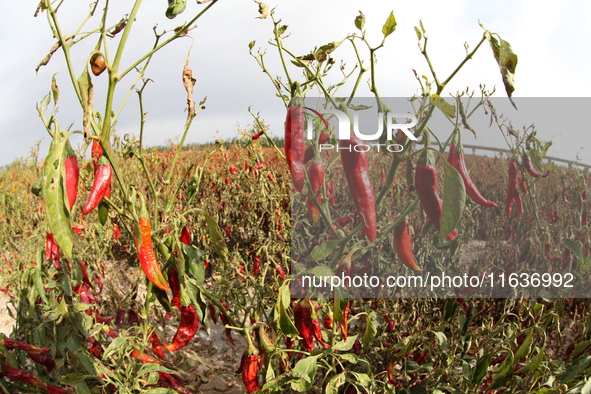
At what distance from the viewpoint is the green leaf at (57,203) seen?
0.77 meters

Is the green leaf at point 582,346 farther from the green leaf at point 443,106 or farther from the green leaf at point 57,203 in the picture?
the green leaf at point 57,203

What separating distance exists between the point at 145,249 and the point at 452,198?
70 cm

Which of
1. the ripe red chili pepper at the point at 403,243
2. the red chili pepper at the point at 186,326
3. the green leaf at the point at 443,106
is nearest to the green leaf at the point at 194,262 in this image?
the red chili pepper at the point at 186,326

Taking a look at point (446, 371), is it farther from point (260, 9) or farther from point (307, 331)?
point (260, 9)

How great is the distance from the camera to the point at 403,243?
1.29m

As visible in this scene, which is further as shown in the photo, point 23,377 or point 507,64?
point 23,377

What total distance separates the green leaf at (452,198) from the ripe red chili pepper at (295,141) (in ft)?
1.13

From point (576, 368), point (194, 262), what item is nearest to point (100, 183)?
point (194, 262)

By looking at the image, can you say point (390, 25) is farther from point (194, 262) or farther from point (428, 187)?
point (194, 262)

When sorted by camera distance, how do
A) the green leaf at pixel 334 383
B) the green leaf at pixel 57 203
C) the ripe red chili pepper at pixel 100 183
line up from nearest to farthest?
the green leaf at pixel 57 203 → the ripe red chili pepper at pixel 100 183 → the green leaf at pixel 334 383

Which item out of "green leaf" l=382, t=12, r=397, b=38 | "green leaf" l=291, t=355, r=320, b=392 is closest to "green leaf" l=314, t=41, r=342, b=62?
"green leaf" l=382, t=12, r=397, b=38

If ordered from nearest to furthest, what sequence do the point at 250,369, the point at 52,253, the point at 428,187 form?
the point at 428,187, the point at 250,369, the point at 52,253

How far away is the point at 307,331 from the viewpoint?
124cm

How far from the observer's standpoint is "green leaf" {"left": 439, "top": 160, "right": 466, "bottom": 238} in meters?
1.05
